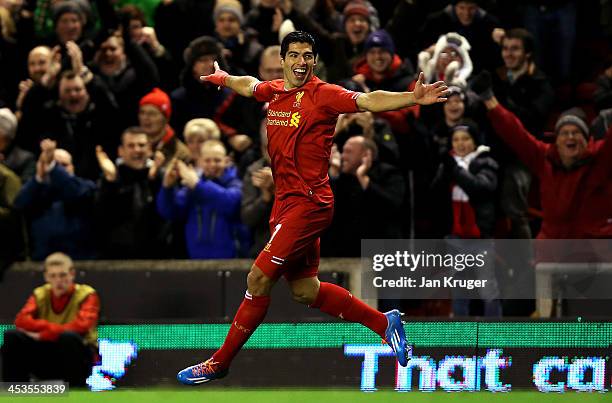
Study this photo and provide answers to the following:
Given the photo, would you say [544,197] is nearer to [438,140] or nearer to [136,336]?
[438,140]

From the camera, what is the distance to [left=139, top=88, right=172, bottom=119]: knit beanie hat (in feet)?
48.3

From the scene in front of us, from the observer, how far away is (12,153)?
14469mm

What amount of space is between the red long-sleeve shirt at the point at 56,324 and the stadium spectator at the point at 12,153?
2.06 metres

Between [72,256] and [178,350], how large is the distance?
2.47 metres

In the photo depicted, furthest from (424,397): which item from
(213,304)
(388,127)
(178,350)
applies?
(388,127)

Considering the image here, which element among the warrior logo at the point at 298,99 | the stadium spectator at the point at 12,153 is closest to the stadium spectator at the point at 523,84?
the stadium spectator at the point at 12,153

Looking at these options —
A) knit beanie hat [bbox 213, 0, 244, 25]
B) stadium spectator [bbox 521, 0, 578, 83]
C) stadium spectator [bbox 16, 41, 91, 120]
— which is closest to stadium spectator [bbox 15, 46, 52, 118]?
stadium spectator [bbox 16, 41, 91, 120]

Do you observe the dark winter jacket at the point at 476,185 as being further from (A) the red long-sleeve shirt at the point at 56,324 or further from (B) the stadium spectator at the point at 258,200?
(A) the red long-sleeve shirt at the point at 56,324

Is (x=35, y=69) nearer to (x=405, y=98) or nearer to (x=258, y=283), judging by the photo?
(x=258, y=283)

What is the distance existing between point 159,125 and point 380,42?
7.13 ft

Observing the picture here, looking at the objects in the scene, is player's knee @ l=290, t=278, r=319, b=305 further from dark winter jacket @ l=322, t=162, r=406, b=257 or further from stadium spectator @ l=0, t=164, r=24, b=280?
stadium spectator @ l=0, t=164, r=24, b=280

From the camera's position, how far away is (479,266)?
1288 cm

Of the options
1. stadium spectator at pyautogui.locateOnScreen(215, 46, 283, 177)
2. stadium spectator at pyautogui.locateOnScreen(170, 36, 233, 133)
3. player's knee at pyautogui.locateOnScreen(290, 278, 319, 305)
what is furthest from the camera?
stadium spectator at pyautogui.locateOnScreen(170, 36, 233, 133)

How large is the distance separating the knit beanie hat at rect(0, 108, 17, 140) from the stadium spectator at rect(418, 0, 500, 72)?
13.3 ft
